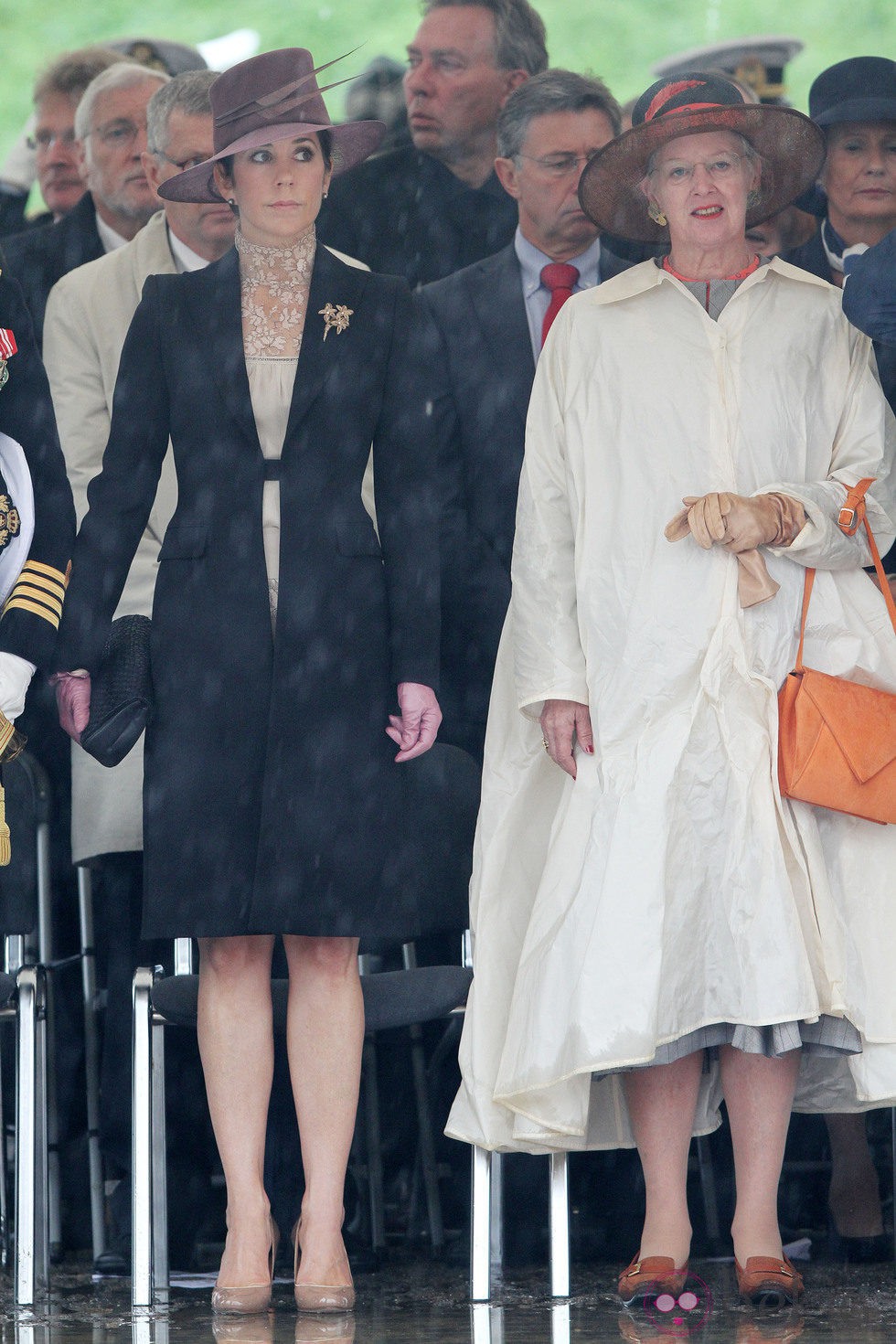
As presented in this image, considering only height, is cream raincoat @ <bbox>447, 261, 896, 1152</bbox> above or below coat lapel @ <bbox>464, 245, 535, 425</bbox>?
below

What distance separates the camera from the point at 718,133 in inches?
164

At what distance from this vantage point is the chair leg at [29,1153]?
3949mm

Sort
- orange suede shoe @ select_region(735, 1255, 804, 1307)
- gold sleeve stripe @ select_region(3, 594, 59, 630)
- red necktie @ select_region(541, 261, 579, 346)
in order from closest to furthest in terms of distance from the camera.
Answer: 1. orange suede shoe @ select_region(735, 1255, 804, 1307)
2. gold sleeve stripe @ select_region(3, 594, 59, 630)
3. red necktie @ select_region(541, 261, 579, 346)

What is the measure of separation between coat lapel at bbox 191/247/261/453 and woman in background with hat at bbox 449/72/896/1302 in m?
0.57

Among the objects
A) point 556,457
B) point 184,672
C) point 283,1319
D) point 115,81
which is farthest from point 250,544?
point 115,81

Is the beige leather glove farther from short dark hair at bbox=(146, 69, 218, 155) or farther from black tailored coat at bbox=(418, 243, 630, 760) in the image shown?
short dark hair at bbox=(146, 69, 218, 155)

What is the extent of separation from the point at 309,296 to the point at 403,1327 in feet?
6.15

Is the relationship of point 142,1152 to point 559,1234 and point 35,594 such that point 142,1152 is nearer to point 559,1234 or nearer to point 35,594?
point 559,1234

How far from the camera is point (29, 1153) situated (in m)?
3.99

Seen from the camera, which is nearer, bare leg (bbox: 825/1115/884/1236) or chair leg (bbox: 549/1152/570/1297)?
Answer: chair leg (bbox: 549/1152/570/1297)

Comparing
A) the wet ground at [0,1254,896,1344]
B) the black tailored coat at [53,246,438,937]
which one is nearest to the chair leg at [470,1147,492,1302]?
the wet ground at [0,1254,896,1344]

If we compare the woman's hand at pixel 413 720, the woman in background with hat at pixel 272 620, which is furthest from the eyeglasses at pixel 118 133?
the woman's hand at pixel 413 720

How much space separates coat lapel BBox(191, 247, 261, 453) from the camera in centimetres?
402

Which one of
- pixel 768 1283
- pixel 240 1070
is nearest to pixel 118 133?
pixel 240 1070
